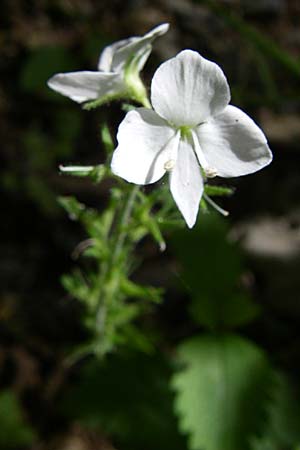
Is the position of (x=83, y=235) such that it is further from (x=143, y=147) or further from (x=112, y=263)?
(x=143, y=147)

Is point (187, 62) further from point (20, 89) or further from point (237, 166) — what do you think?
point (20, 89)

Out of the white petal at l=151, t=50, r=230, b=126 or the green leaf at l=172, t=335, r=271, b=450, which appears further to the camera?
the green leaf at l=172, t=335, r=271, b=450

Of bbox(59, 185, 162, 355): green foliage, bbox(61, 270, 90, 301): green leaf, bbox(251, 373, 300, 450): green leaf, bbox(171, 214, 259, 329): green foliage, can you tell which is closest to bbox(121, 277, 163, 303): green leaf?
bbox(59, 185, 162, 355): green foliage

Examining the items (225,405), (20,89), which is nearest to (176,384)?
(225,405)

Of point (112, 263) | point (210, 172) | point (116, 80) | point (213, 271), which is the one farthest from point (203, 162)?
point (213, 271)

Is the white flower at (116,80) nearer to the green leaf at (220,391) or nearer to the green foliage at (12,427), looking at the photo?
the green leaf at (220,391)

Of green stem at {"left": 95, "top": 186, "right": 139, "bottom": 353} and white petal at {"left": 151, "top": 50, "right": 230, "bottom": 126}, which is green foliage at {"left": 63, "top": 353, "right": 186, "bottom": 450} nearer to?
green stem at {"left": 95, "top": 186, "right": 139, "bottom": 353}

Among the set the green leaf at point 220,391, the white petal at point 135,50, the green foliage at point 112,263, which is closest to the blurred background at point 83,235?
the green leaf at point 220,391
